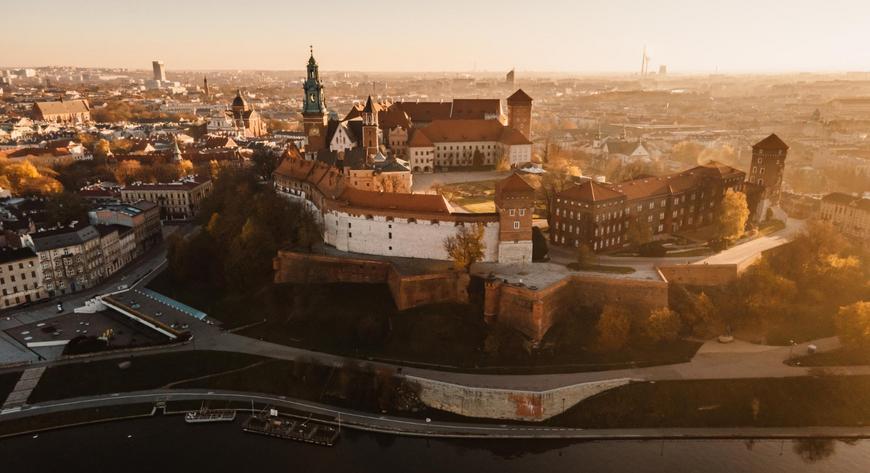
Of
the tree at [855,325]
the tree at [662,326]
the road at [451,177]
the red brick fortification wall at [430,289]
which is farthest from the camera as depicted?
the road at [451,177]

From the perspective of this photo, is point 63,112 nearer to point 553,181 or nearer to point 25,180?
point 25,180

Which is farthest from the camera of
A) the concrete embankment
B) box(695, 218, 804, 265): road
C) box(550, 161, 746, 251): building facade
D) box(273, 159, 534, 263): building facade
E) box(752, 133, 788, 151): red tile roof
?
box(752, 133, 788, 151): red tile roof

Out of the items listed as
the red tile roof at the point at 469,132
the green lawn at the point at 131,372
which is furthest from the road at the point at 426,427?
the red tile roof at the point at 469,132

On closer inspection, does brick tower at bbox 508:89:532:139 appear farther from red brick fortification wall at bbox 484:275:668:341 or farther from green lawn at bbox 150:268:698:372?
green lawn at bbox 150:268:698:372

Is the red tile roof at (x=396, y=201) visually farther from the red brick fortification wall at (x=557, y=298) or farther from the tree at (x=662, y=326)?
the tree at (x=662, y=326)

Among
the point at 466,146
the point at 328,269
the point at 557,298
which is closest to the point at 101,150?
the point at 466,146

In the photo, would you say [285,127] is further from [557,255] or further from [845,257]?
[845,257]

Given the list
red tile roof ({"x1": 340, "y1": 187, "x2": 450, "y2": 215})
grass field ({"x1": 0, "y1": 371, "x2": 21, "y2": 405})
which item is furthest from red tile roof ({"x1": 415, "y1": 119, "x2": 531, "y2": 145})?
grass field ({"x1": 0, "y1": 371, "x2": 21, "y2": 405})

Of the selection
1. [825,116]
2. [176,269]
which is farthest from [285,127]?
[825,116]
